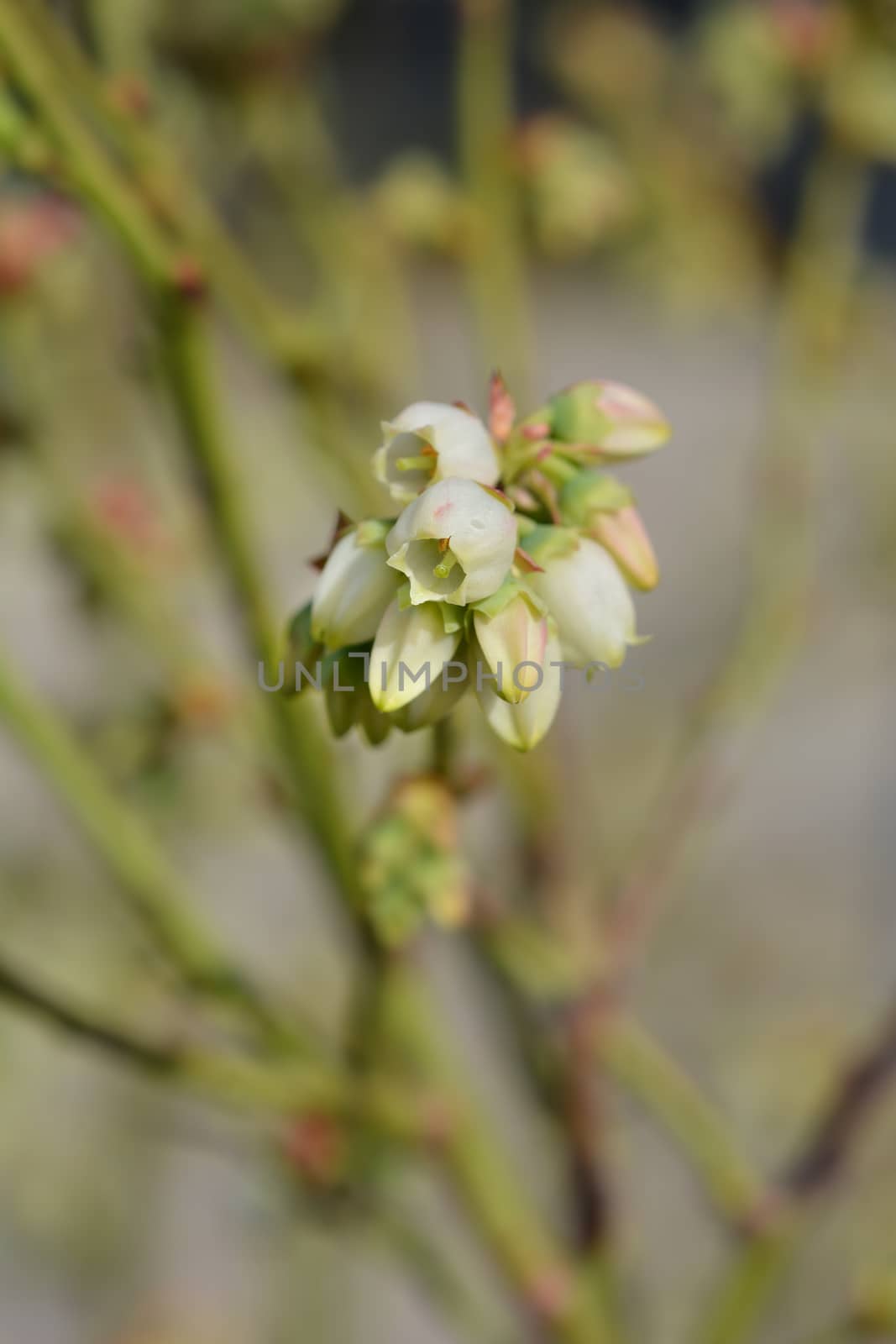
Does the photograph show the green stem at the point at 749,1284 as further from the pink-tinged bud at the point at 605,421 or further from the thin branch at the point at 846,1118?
the pink-tinged bud at the point at 605,421

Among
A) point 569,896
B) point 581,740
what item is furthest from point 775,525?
point 581,740

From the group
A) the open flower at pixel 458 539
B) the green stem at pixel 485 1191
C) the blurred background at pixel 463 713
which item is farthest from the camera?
the blurred background at pixel 463 713

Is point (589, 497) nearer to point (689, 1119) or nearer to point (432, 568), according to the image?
point (432, 568)

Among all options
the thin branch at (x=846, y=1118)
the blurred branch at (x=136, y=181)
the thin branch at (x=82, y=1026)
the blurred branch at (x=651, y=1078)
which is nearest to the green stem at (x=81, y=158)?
the blurred branch at (x=136, y=181)

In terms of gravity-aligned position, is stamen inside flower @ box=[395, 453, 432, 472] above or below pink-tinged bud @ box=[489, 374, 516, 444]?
below

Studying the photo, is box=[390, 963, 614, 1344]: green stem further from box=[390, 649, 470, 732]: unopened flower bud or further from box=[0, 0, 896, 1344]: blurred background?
box=[390, 649, 470, 732]: unopened flower bud

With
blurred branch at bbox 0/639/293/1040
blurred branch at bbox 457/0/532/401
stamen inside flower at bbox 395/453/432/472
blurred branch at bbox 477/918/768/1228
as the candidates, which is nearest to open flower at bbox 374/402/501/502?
stamen inside flower at bbox 395/453/432/472

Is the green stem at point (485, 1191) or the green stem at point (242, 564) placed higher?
the green stem at point (242, 564)
